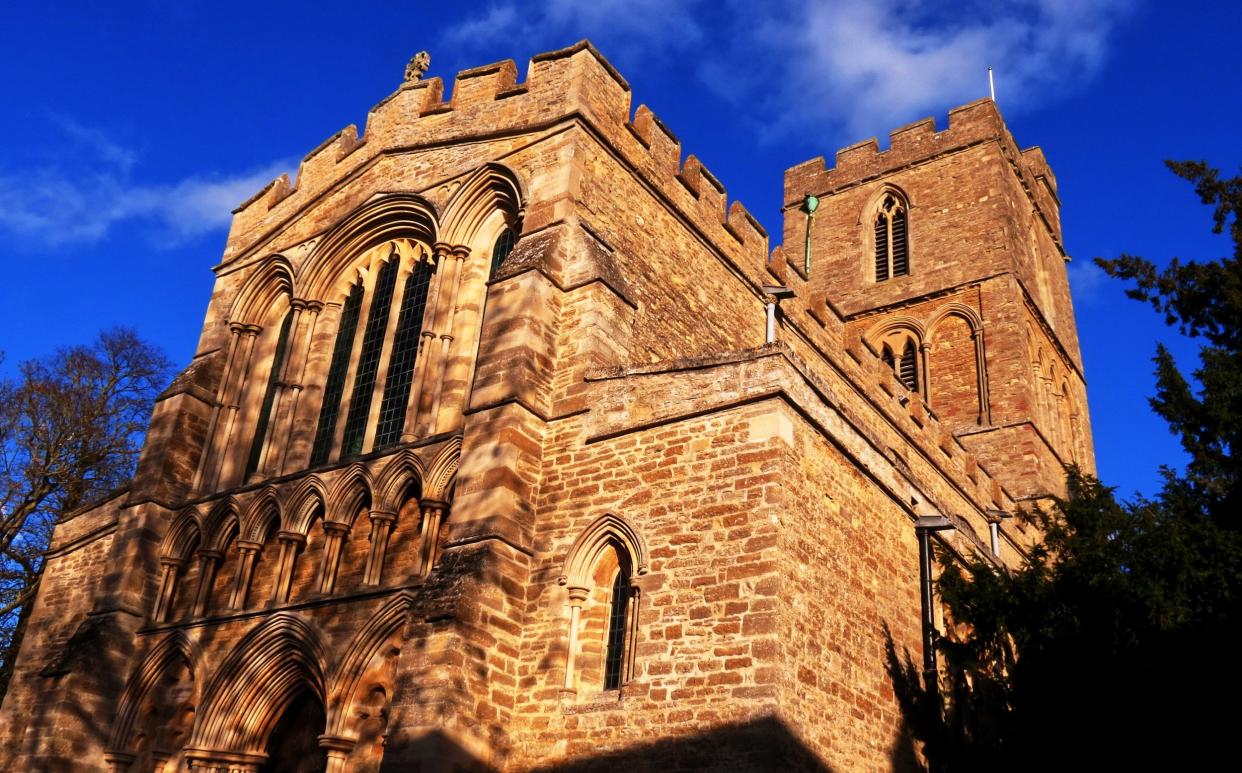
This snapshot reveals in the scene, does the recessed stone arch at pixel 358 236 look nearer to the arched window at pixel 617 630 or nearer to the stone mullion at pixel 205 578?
the stone mullion at pixel 205 578

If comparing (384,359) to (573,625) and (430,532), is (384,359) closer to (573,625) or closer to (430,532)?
(430,532)

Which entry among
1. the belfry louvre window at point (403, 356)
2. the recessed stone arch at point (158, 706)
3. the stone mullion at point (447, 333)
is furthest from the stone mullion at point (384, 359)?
the recessed stone arch at point (158, 706)

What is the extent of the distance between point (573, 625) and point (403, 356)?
508 centimetres

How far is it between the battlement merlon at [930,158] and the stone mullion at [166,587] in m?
20.2

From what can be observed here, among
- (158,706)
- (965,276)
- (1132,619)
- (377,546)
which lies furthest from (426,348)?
(965,276)

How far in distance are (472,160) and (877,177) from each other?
1717 cm

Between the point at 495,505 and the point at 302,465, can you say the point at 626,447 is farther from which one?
the point at 302,465

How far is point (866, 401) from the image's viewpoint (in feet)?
60.3

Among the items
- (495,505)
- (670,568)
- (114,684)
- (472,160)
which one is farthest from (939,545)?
(114,684)

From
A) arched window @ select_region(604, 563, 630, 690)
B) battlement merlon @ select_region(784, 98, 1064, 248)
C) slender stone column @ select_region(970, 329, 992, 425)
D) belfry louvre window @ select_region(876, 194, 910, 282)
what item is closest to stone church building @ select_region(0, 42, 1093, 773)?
arched window @ select_region(604, 563, 630, 690)

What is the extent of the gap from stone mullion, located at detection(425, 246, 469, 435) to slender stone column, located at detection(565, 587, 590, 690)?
9.94ft

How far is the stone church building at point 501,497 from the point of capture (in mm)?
9758

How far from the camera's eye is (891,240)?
2812 cm

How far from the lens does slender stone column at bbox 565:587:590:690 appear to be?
10156mm
